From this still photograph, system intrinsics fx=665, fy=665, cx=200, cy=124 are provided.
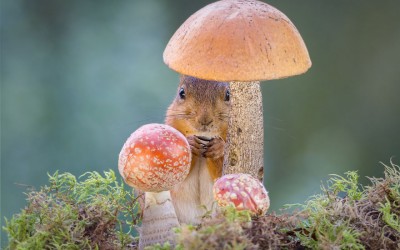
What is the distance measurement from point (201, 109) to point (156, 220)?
55 cm

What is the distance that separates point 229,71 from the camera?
6.19 feet

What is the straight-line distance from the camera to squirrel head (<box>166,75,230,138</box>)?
245 centimetres

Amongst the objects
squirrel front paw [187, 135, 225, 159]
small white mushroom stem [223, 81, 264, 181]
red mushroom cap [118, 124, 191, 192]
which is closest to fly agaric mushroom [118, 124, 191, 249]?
red mushroom cap [118, 124, 191, 192]

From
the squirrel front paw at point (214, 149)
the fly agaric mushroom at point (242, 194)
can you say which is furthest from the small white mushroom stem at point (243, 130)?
the fly agaric mushroom at point (242, 194)

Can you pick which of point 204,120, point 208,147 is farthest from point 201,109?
point 208,147

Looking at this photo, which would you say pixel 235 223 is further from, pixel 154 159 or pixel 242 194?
pixel 154 159

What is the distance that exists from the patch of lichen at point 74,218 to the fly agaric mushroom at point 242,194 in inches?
15.9

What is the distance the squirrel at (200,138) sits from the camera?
7.93 feet

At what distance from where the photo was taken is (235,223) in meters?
1.69

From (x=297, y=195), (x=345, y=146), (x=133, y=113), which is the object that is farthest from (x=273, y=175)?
(x=133, y=113)

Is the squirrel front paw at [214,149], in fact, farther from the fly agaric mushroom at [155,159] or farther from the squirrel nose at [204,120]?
the fly agaric mushroom at [155,159]

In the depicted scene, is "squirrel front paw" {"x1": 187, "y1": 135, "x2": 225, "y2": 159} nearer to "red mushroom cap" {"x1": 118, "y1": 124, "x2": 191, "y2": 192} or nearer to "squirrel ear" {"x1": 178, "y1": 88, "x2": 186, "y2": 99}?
"squirrel ear" {"x1": 178, "y1": 88, "x2": 186, "y2": 99}

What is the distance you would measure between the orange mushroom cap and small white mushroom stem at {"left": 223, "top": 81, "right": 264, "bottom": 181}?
26 cm

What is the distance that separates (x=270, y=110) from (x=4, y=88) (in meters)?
1.46
